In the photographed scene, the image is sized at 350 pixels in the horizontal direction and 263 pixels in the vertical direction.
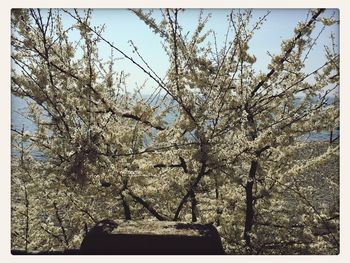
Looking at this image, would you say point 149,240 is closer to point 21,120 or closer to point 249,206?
point 249,206

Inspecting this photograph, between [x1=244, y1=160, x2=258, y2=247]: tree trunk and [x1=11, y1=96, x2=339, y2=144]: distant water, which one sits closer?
[x1=11, y1=96, x2=339, y2=144]: distant water

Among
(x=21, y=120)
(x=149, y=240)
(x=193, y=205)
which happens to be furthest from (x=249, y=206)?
(x=21, y=120)

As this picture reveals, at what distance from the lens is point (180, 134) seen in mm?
3412

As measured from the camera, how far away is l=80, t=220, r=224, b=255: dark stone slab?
2.87 m

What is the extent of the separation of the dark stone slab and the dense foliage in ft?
1.87

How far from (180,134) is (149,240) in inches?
39.6

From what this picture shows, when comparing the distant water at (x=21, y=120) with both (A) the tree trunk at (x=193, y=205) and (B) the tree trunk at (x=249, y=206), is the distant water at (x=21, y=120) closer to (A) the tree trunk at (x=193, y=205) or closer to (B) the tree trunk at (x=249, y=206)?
(B) the tree trunk at (x=249, y=206)

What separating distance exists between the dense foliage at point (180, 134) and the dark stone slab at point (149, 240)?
57 centimetres

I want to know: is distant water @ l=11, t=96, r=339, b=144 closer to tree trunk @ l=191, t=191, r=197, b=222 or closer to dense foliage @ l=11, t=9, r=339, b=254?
dense foliage @ l=11, t=9, r=339, b=254

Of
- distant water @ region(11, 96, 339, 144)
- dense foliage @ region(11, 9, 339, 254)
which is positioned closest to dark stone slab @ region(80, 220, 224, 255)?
dense foliage @ region(11, 9, 339, 254)

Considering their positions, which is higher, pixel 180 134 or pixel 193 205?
pixel 180 134

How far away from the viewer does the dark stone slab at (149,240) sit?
2.87 meters

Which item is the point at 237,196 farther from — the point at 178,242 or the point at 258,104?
the point at 178,242
